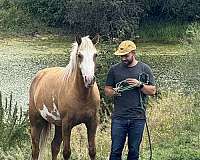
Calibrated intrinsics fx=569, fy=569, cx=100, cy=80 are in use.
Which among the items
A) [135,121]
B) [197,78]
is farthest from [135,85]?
[197,78]

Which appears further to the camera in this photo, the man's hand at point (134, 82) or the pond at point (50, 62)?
the pond at point (50, 62)

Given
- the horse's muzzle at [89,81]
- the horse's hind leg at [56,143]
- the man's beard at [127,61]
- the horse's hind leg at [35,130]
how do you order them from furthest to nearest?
1. the horse's hind leg at [35,130]
2. the horse's hind leg at [56,143]
3. the man's beard at [127,61]
4. the horse's muzzle at [89,81]

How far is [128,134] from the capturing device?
24.1ft

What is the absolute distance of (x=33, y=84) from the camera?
364 inches

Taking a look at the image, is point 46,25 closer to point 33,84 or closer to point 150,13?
point 150,13

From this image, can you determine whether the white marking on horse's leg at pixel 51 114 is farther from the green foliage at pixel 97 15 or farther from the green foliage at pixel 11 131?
the green foliage at pixel 97 15

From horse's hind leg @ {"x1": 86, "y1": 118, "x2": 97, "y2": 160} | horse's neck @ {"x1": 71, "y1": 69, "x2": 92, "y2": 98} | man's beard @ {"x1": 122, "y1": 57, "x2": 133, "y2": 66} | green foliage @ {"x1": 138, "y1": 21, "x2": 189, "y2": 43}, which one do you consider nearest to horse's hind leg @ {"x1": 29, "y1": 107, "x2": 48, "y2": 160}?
horse's hind leg @ {"x1": 86, "y1": 118, "x2": 97, "y2": 160}

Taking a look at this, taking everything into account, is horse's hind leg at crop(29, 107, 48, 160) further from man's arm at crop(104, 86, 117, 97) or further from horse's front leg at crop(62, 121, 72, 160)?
man's arm at crop(104, 86, 117, 97)

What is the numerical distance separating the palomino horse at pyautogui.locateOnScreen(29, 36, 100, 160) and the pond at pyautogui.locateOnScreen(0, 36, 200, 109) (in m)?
6.48

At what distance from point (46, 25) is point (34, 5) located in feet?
10.1

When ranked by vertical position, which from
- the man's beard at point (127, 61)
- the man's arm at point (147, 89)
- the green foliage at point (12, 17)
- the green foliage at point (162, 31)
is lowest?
the green foliage at point (162, 31)

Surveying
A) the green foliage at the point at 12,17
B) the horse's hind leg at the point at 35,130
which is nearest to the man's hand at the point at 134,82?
the horse's hind leg at the point at 35,130

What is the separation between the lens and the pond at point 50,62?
658 inches

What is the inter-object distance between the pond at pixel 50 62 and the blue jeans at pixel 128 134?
309 inches
